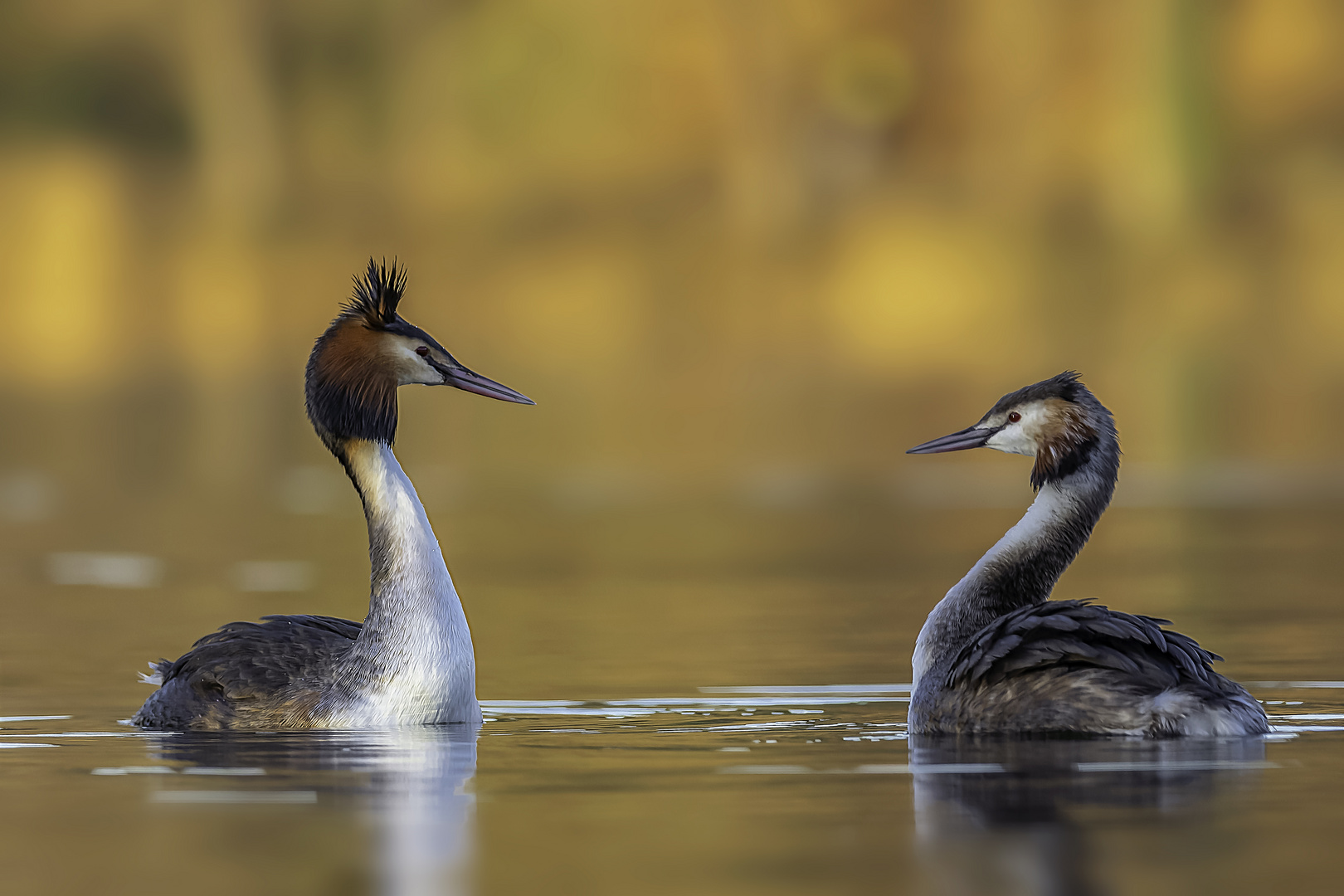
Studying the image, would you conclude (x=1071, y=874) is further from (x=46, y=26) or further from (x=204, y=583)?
(x=46, y=26)

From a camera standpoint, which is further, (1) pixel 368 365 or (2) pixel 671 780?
(1) pixel 368 365

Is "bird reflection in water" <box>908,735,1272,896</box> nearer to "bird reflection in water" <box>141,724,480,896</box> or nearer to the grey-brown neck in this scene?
the grey-brown neck

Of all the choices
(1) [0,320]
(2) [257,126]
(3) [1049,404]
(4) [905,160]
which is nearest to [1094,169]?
(4) [905,160]

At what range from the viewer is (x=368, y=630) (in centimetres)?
1020

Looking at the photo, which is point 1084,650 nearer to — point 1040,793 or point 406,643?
point 1040,793

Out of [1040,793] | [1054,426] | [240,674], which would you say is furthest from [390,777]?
[1054,426]

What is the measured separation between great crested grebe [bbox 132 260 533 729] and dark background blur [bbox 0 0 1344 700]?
26.5 metres

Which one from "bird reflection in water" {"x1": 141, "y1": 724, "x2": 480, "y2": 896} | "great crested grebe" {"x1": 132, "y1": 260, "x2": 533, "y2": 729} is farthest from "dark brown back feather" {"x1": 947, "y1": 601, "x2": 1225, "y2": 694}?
"great crested grebe" {"x1": 132, "y1": 260, "x2": 533, "y2": 729}

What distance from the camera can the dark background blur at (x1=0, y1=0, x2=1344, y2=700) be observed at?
44.4m

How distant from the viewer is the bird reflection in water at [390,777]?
6.82 m

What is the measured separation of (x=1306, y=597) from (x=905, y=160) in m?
34.5

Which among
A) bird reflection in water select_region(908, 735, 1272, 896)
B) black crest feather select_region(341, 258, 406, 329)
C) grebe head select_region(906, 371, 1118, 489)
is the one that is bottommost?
bird reflection in water select_region(908, 735, 1272, 896)

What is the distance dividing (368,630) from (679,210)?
39.2 m

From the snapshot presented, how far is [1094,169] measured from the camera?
157 ft
